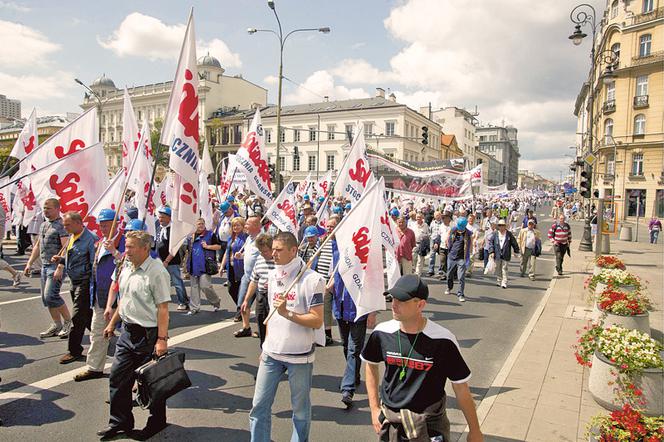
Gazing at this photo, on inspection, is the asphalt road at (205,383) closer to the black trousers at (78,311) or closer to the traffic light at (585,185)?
the black trousers at (78,311)

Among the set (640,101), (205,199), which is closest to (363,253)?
(205,199)

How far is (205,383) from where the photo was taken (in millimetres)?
5277

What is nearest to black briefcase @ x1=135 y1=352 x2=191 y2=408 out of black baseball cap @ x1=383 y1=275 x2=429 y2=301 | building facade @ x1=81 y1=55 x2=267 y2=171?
black baseball cap @ x1=383 y1=275 x2=429 y2=301

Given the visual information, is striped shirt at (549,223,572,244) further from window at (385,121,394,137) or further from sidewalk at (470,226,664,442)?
window at (385,121,394,137)

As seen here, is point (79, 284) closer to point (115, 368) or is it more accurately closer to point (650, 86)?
point (115, 368)

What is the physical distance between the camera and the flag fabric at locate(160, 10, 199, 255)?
5348 mm

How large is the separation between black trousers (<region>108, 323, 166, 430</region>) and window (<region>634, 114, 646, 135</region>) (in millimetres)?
52765

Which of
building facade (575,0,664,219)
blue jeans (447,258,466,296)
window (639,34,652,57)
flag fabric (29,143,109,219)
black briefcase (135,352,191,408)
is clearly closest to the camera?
black briefcase (135,352,191,408)

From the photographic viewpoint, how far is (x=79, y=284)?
18.7ft

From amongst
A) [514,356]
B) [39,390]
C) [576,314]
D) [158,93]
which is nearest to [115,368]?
[39,390]

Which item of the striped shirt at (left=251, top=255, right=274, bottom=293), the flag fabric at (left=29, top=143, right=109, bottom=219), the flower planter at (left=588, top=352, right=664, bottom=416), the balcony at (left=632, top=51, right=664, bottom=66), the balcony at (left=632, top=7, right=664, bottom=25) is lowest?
the flower planter at (left=588, top=352, right=664, bottom=416)

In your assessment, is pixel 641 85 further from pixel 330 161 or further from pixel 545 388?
pixel 545 388

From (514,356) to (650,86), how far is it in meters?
50.0

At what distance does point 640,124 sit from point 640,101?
2258mm
